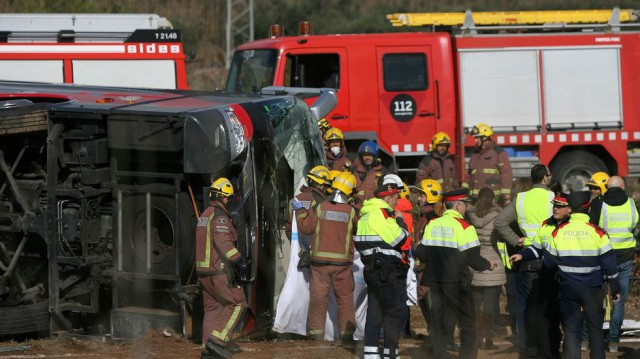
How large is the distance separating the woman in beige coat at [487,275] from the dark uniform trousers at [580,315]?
135cm

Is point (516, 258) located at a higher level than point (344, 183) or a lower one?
lower

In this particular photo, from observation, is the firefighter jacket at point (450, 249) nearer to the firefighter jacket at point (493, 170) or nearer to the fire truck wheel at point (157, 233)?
the fire truck wheel at point (157, 233)

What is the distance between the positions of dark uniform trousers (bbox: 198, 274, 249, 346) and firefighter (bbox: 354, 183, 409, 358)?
1090 mm

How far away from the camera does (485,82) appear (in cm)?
1513

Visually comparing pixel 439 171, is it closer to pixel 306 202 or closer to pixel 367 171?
pixel 367 171

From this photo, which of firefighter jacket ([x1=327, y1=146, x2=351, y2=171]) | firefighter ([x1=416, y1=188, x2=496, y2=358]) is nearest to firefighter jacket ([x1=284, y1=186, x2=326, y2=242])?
firefighter ([x1=416, y1=188, x2=496, y2=358])

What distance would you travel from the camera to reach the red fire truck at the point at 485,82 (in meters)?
14.7

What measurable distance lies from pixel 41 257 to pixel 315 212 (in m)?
2.57

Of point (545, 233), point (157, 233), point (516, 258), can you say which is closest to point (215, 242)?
point (157, 233)

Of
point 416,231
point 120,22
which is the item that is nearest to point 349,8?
point 120,22

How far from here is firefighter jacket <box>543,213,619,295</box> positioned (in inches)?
320

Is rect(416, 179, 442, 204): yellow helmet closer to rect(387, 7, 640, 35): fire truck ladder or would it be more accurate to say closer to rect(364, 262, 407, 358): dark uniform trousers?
rect(364, 262, 407, 358): dark uniform trousers

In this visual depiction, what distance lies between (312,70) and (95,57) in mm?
3216

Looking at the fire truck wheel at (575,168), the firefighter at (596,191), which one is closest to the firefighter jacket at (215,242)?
the firefighter at (596,191)
